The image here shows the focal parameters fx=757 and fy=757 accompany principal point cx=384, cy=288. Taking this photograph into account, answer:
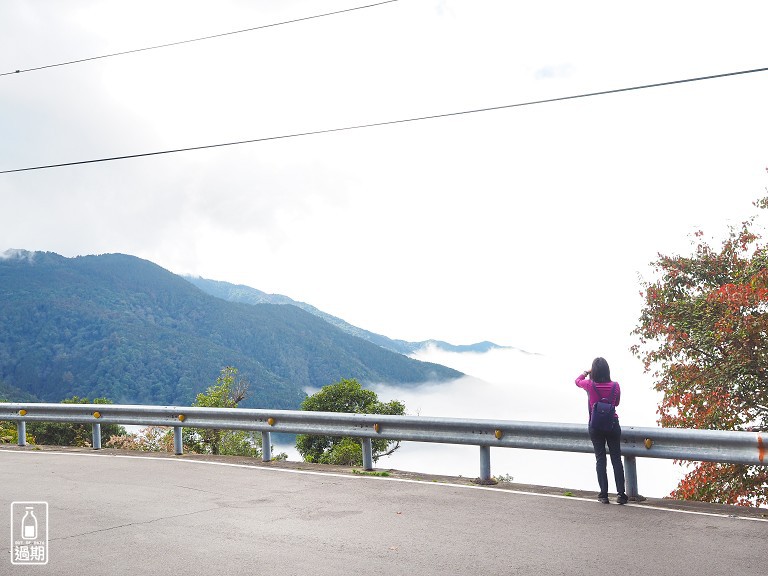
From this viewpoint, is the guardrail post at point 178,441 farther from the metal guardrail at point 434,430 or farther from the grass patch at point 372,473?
the grass patch at point 372,473

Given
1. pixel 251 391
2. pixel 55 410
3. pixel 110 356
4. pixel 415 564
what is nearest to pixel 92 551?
pixel 415 564

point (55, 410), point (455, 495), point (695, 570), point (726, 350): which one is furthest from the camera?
point (726, 350)

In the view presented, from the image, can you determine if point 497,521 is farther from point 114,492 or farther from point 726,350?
point 726,350

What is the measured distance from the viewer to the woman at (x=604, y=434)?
27.9ft

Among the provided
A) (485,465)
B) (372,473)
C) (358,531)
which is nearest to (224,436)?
(372,473)

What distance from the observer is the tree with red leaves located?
1539cm

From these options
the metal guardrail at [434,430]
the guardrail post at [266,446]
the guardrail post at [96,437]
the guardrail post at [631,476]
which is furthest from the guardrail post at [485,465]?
the guardrail post at [96,437]

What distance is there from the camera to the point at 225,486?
32.1 ft

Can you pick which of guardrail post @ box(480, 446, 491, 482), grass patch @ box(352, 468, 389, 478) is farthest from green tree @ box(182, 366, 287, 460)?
guardrail post @ box(480, 446, 491, 482)

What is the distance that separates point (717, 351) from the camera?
1641 cm

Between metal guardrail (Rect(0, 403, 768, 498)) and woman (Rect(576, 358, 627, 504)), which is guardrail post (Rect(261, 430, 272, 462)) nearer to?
metal guardrail (Rect(0, 403, 768, 498))

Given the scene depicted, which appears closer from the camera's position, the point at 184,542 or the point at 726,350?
the point at 184,542

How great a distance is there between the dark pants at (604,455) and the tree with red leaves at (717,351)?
310 inches

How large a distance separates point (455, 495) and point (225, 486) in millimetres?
2988
